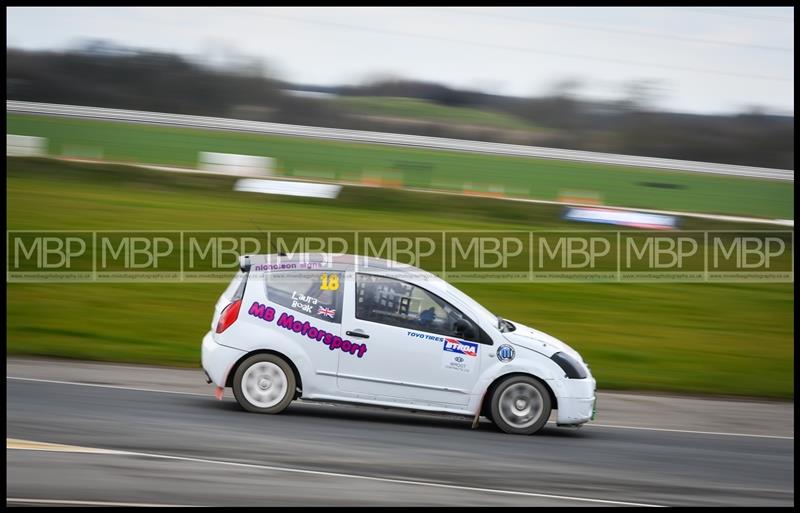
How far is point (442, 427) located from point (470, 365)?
2.49ft

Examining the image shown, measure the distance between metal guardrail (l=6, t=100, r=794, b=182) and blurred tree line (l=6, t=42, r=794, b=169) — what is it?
0.54 m

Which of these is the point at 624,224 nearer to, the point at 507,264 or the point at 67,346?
the point at 507,264

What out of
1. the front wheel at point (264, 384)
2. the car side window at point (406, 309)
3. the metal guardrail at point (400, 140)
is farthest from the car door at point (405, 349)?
the metal guardrail at point (400, 140)

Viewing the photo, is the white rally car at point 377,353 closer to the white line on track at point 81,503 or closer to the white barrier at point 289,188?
the white line on track at point 81,503

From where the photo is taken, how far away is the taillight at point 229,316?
333 inches

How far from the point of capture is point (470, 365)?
8445 millimetres

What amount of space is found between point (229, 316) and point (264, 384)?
77cm

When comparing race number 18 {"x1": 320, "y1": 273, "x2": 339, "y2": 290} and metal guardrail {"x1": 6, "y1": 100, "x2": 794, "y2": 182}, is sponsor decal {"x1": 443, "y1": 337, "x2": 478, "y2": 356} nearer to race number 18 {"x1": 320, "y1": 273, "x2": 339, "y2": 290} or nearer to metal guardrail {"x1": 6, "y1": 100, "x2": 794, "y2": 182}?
race number 18 {"x1": 320, "y1": 273, "x2": 339, "y2": 290}

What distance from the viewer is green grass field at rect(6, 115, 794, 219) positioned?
28.3 meters

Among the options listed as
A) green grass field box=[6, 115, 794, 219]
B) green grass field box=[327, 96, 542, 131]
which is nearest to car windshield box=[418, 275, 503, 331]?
green grass field box=[6, 115, 794, 219]

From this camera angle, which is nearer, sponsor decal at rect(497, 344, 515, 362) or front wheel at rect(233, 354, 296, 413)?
front wheel at rect(233, 354, 296, 413)

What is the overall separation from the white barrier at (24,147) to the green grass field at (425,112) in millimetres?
11781

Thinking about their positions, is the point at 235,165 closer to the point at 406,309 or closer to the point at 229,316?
the point at 229,316

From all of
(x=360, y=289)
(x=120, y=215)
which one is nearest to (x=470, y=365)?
(x=360, y=289)
